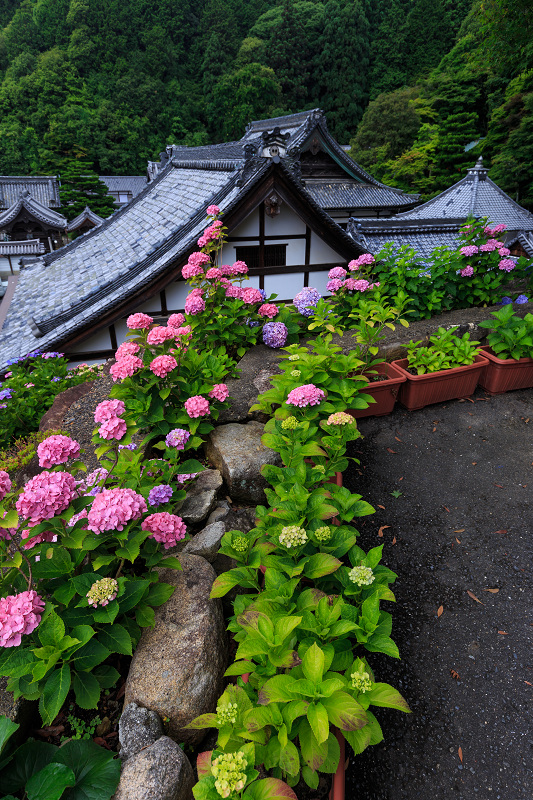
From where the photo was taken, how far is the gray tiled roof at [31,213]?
2940 centimetres

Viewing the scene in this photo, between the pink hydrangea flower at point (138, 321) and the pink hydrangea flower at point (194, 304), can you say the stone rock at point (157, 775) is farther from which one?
the pink hydrangea flower at point (194, 304)

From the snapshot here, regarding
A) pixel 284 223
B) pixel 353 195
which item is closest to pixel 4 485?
pixel 284 223

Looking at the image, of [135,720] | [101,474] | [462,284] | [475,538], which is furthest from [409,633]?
[462,284]

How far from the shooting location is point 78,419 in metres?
4.34

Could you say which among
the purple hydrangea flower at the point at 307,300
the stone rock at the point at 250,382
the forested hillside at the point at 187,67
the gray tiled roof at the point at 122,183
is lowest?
the stone rock at the point at 250,382

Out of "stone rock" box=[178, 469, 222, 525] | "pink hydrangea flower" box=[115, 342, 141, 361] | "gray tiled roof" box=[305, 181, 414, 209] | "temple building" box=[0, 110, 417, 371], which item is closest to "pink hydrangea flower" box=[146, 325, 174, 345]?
"pink hydrangea flower" box=[115, 342, 141, 361]

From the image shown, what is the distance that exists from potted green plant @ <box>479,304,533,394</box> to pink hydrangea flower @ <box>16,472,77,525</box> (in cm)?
467

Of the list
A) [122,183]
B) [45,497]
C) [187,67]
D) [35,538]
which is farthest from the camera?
[187,67]

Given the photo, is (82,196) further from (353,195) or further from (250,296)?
(250,296)

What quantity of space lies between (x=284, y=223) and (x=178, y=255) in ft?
9.38

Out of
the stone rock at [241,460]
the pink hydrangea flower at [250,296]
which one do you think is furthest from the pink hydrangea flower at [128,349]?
the pink hydrangea flower at [250,296]

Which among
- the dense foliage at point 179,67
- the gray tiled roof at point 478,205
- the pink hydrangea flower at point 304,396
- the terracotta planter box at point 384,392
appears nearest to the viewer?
the pink hydrangea flower at point 304,396

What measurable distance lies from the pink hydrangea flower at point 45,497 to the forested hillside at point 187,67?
39.4 m

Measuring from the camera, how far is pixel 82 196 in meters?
37.3
